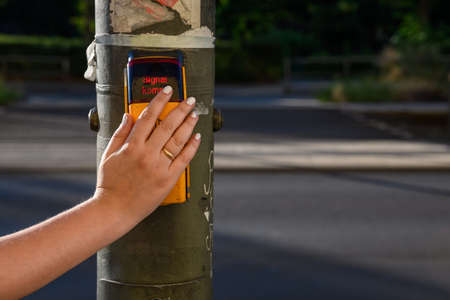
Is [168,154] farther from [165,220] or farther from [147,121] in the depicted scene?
[165,220]

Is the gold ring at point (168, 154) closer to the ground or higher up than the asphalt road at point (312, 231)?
higher up

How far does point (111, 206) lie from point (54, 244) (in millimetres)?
144

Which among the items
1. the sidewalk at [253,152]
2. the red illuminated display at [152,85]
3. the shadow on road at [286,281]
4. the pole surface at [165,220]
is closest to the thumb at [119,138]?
the red illuminated display at [152,85]

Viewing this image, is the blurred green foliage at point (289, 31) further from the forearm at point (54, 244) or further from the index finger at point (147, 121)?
the forearm at point (54, 244)

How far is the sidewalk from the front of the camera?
1138 cm

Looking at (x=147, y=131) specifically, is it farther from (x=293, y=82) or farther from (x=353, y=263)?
(x=293, y=82)

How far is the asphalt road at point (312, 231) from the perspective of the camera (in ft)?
19.6

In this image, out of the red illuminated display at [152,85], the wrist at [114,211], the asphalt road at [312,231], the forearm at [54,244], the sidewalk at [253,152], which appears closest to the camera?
the forearm at [54,244]

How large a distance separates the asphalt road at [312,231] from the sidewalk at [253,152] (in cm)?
35

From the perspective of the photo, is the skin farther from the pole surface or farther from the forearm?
the pole surface

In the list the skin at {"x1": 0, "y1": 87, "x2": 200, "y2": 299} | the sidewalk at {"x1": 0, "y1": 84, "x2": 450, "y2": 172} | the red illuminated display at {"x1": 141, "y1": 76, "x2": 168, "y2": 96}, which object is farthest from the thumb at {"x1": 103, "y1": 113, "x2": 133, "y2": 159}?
the sidewalk at {"x1": 0, "y1": 84, "x2": 450, "y2": 172}

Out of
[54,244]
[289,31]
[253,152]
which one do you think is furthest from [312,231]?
[289,31]

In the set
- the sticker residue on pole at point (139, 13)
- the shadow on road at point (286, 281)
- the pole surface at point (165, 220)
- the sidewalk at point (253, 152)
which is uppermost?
the sticker residue on pole at point (139, 13)

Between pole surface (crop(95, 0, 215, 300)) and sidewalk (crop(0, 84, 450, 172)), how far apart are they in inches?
352
